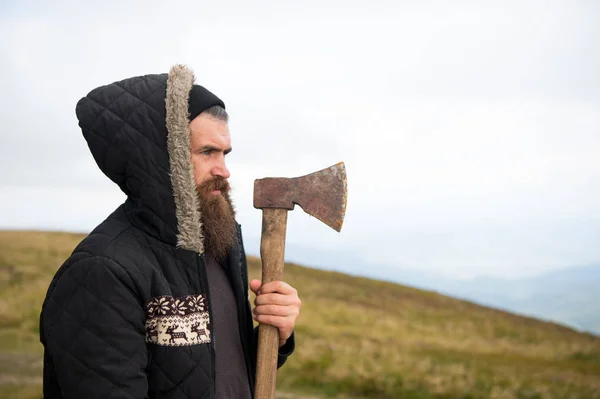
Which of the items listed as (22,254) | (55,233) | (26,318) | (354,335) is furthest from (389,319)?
(55,233)

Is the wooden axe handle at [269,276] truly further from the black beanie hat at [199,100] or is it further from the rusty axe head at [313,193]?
the black beanie hat at [199,100]

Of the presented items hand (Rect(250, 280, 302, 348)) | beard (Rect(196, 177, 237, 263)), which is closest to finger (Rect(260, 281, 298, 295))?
hand (Rect(250, 280, 302, 348))

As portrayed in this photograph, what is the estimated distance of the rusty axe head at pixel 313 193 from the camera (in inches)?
132

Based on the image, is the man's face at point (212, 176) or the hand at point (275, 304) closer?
the man's face at point (212, 176)

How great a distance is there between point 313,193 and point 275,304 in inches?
25.6

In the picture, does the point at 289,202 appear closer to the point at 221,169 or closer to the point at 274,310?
the point at 221,169

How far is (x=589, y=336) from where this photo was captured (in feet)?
69.5

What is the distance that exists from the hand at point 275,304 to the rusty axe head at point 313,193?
445 millimetres

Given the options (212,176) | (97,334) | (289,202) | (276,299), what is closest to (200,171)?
(212,176)

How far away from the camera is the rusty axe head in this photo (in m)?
3.35

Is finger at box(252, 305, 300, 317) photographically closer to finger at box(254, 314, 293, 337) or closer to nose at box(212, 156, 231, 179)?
finger at box(254, 314, 293, 337)

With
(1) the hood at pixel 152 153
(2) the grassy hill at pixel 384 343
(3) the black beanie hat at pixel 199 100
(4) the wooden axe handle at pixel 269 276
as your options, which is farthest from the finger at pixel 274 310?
(2) the grassy hill at pixel 384 343

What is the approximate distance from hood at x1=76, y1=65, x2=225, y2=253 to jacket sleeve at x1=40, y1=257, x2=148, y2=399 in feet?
1.24

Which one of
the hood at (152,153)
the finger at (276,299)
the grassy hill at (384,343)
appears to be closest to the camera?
the hood at (152,153)
